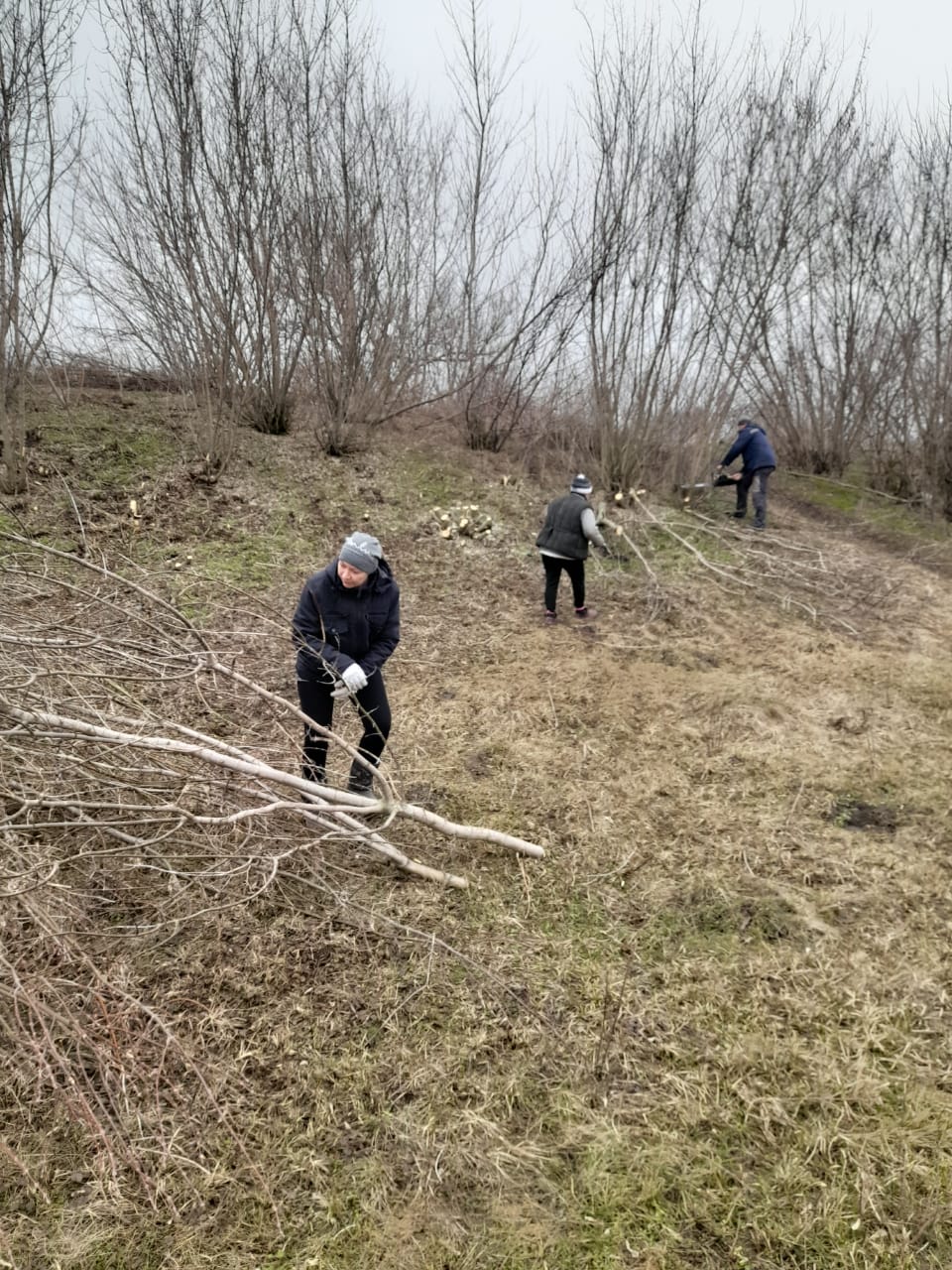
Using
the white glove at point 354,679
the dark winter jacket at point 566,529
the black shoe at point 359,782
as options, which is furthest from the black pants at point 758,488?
the white glove at point 354,679

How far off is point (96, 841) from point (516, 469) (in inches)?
352

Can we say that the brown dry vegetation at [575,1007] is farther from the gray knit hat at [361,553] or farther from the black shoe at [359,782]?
the gray knit hat at [361,553]

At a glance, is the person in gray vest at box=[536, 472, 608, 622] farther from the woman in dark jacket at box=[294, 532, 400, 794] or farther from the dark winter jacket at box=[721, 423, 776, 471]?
the dark winter jacket at box=[721, 423, 776, 471]

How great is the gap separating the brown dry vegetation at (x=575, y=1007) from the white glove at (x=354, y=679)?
495mm

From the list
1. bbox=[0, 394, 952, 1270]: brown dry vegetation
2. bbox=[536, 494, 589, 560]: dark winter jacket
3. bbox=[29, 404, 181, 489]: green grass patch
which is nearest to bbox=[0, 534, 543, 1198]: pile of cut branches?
bbox=[0, 394, 952, 1270]: brown dry vegetation

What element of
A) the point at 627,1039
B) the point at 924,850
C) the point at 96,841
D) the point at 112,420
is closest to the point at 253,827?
the point at 96,841

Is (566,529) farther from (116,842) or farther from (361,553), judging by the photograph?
(116,842)

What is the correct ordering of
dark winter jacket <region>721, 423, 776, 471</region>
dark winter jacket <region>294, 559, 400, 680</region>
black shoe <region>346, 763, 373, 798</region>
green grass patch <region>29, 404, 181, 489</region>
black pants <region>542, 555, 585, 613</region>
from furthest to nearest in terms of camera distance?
dark winter jacket <region>721, 423, 776, 471</region>
green grass patch <region>29, 404, 181, 489</region>
black pants <region>542, 555, 585, 613</region>
black shoe <region>346, 763, 373, 798</region>
dark winter jacket <region>294, 559, 400, 680</region>

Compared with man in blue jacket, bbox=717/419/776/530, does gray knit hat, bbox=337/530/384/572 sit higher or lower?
lower

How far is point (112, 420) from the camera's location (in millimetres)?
9141

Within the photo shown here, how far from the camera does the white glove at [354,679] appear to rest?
315 centimetres

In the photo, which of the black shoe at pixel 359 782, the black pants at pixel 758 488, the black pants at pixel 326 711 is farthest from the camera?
the black pants at pixel 758 488

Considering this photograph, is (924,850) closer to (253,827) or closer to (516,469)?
(253,827)

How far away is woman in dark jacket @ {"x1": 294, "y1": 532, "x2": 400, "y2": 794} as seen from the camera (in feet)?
10.4
